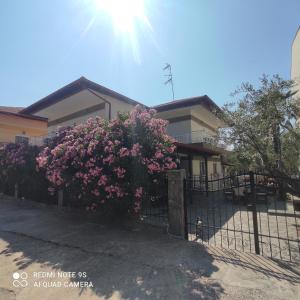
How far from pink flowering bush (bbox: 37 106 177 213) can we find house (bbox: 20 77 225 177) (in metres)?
5.26

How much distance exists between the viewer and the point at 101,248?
519 centimetres

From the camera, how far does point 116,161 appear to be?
6219 millimetres

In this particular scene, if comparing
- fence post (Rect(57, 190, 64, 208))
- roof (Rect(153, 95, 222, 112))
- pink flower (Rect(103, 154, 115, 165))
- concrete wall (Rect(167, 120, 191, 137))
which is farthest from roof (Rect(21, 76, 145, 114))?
pink flower (Rect(103, 154, 115, 165))

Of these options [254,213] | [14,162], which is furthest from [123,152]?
[14,162]

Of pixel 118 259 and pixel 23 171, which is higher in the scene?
pixel 23 171

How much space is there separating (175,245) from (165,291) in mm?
1897

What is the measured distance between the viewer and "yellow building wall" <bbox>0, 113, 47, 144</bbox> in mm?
19641

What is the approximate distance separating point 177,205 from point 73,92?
34.6 ft

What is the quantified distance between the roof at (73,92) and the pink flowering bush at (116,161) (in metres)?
5.85

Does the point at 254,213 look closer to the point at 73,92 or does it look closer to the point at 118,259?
the point at 118,259

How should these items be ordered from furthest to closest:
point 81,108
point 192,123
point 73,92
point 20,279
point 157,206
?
1. point 192,123
2. point 81,108
3. point 73,92
4. point 157,206
5. point 20,279

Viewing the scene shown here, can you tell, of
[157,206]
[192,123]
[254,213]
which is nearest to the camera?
[254,213]

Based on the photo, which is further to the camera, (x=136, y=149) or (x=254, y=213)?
(x=136, y=149)

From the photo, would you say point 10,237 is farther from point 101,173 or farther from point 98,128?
point 98,128
